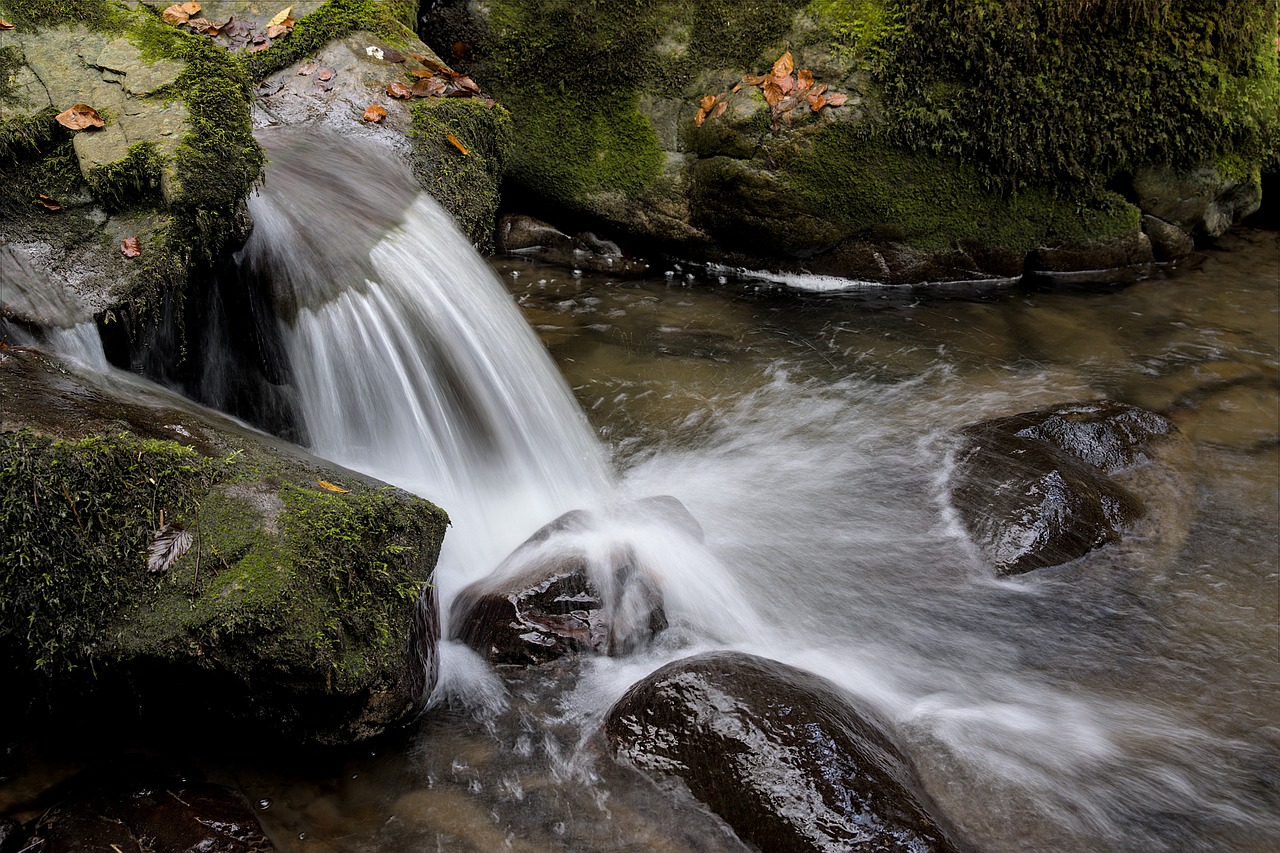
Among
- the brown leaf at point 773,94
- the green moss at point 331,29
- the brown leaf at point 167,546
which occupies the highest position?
the green moss at point 331,29

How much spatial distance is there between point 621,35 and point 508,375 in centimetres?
382

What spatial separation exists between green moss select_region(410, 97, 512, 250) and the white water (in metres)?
0.41

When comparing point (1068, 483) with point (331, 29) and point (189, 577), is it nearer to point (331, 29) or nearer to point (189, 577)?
point (189, 577)

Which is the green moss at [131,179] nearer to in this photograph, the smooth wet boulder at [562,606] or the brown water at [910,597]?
the smooth wet boulder at [562,606]

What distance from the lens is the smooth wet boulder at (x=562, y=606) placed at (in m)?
3.31

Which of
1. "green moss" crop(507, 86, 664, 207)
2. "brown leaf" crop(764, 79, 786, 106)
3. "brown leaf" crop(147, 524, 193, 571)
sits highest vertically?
"brown leaf" crop(764, 79, 786, 106)

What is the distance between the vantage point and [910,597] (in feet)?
12.6

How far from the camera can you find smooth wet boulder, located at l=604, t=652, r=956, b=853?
8.20ft

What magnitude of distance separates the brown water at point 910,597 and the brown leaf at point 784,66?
171cm

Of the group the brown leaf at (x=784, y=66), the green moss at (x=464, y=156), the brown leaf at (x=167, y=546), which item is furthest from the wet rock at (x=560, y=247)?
the brown leaf at (x=167, y=546)

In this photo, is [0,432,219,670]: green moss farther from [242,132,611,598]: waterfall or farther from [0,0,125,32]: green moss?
[0,0,125,32]: green moss

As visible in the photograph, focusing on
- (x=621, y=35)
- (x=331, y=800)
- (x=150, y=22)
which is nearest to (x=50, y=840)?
(x=331, y=800)

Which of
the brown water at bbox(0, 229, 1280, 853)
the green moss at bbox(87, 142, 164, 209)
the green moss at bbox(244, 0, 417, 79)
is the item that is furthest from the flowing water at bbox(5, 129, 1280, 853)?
the green moss at bbox(244, 0, 417, 79)

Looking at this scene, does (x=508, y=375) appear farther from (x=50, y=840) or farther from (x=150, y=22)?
(x=50, y=840)
